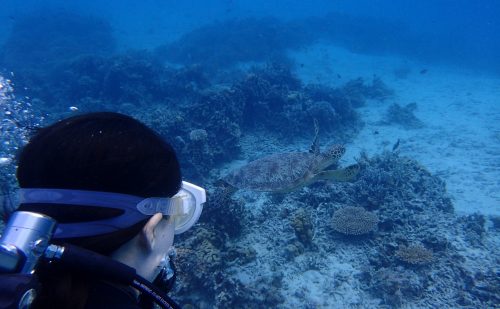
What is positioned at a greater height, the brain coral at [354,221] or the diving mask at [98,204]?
the diving mask at [98,204]

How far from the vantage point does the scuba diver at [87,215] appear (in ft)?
3.28

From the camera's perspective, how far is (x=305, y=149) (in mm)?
11281

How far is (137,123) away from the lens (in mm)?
1430

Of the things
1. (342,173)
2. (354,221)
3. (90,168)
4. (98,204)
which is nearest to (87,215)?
(98,204)

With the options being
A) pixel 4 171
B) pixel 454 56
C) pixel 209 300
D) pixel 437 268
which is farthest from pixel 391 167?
pixel 454 56

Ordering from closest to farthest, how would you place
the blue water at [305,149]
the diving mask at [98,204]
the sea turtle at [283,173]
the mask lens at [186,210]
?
the diving mask at [98,204], the mask lens at [186,210], the blue water at [305,149], the sea turtle at [283,173]

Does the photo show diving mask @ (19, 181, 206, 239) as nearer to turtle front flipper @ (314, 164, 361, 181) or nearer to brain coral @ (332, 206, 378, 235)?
turtle front flipper @ (314, 164, 361, 181)

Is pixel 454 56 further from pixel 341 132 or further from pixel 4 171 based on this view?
pixel 4 171

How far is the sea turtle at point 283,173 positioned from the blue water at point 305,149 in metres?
0.72

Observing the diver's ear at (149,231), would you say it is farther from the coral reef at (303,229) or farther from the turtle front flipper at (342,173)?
the turtle front flipper at (342,173)


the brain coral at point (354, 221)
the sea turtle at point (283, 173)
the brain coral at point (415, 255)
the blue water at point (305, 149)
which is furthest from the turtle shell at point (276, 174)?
the brain coral at point (415, 255)

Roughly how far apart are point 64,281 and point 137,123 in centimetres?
72

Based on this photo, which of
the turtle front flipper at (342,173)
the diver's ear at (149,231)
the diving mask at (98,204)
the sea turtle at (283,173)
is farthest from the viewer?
the sea turtle at (283,173)

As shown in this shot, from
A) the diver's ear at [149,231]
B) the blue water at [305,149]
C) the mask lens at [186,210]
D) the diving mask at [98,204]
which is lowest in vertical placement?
the blue water at [305,149]
